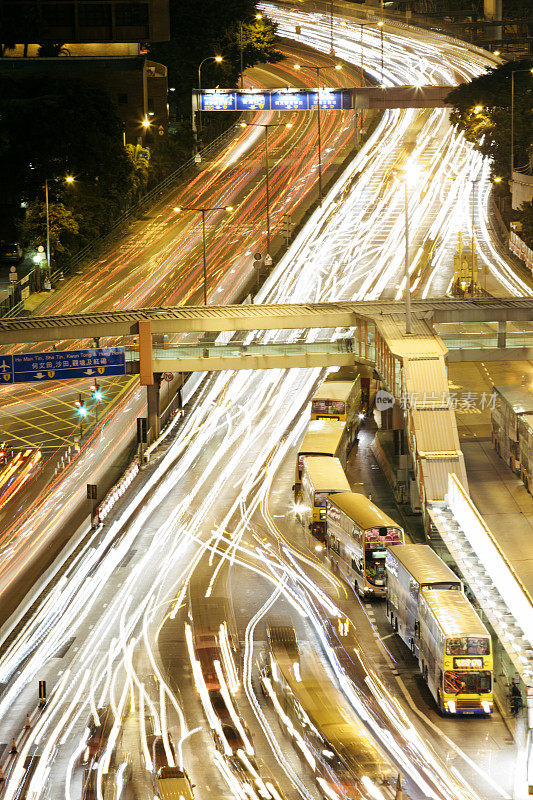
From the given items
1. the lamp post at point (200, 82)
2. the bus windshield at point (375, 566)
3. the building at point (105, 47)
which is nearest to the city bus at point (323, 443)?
the bus windshield at point (375, 566)

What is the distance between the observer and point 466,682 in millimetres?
42281

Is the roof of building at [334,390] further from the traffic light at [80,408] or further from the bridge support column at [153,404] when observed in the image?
the traffic light at [80,408]

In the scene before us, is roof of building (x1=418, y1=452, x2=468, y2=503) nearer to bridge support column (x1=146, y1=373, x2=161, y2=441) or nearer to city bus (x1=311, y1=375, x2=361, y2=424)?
city bus (x1=311, y1=375, x2=361, y2=424)

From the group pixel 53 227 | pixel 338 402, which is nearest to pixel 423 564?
pixel 338 402

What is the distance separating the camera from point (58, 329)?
70688mm

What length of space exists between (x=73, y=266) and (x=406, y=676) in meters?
62.0

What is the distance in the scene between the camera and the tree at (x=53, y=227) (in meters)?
99.3

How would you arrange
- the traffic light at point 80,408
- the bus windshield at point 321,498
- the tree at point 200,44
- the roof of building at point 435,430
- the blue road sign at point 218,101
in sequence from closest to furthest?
the bus windshield at point 321,498, the roof of building at point 435,430, the traffic light at point 80,408, the blue road sign at point 218,101, the tree at point 200,44

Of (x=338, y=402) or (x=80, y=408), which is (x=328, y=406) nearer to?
(x=338, y=402)

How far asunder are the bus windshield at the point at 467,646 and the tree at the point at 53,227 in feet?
208

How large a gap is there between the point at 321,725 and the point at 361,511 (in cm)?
1693

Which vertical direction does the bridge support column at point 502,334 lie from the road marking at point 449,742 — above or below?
above

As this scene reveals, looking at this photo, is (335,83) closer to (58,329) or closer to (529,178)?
(529,178)

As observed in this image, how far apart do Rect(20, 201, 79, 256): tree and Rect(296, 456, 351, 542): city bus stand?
4202cm
